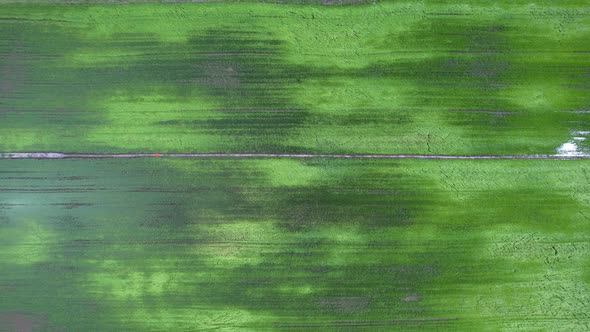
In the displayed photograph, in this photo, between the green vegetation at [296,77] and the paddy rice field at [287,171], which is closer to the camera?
the paddy rice field at [287,171]

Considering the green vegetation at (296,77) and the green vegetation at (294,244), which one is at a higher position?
the green vegetation at (296,77)

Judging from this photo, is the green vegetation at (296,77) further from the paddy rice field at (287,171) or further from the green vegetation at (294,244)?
the green vegetation at (294,244)

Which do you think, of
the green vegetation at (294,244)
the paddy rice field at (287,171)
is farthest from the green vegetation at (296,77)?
the green vegetation at (294,244)

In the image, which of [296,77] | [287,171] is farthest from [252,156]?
[296,77]

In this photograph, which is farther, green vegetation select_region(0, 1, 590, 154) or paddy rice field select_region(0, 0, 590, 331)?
green vegetation select_region(0, 1, 590, 154)

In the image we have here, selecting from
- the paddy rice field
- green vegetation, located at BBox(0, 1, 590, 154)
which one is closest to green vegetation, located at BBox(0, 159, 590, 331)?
the paddy rice field

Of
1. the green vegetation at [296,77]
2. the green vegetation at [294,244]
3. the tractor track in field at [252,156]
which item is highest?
the green vegetation at [296,77]

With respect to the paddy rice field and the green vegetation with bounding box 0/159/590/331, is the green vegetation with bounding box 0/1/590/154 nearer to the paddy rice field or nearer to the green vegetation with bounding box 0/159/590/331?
the paddy rice field

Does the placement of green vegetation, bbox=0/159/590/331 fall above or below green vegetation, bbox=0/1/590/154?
below

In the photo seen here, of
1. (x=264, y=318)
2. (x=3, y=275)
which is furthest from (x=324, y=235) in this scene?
(x=3, y=275)

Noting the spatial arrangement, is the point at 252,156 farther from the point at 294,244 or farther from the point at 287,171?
the point at 294,244

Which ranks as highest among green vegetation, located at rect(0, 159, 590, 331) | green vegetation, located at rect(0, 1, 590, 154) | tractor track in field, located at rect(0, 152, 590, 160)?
green vegetation, located at rect(0, 1, 590, 154)
